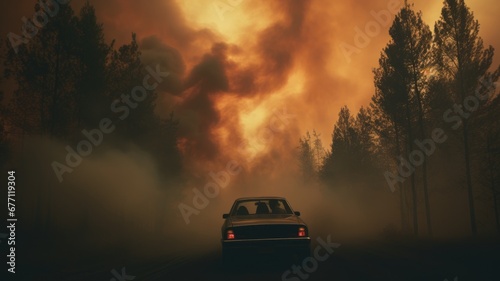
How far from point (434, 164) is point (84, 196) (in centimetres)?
3219

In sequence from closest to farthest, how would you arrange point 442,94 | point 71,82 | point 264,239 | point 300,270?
point 264,239
point 300,270
point 71,82
point 442,94

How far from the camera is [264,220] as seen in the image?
30.1 feet

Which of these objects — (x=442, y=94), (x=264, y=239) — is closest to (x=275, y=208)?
(x=264, y=239)

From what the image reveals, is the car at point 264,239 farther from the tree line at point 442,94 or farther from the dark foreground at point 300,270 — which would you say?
the tree line at point 442,94

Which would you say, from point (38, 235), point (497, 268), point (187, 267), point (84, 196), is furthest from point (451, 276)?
point (84, 196)

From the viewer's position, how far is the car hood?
8.89 m

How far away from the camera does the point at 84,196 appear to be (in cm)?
A: 2761

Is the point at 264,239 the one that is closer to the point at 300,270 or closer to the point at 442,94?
the point at 300,270

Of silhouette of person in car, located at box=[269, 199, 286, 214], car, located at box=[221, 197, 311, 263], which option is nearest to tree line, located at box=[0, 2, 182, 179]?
silhouette of person in car, located at box=[269, 199, 286, 214]

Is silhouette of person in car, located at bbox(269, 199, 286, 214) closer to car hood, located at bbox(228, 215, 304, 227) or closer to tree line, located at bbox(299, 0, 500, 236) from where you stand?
car hood, located at bbox(228, 215, 304, 227)

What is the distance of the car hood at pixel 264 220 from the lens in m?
8.89

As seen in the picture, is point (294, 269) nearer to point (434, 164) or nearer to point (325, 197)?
point (434, 164)

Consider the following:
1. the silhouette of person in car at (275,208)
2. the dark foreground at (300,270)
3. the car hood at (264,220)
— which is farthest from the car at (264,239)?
the silhouette of person in car at (275,208)

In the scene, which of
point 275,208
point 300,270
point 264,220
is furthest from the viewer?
point 275,208
